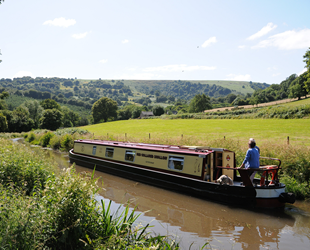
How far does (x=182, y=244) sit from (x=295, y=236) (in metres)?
2.95

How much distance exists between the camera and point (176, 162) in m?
9.72

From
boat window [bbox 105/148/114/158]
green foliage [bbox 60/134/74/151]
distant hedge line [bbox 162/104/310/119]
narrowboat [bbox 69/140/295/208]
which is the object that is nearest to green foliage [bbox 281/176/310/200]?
narrowboat [bbox 69/140/295/208]

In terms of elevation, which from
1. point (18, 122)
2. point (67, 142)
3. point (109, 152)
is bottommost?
point (18, 122)

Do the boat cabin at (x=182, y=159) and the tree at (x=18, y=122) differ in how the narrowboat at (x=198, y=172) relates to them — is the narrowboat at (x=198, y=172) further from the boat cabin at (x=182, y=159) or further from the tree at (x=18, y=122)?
the tree at (x=18, y=122)

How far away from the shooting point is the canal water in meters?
5.66

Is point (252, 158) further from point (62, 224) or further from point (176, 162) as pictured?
point (62, 224)

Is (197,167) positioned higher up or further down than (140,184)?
higher up

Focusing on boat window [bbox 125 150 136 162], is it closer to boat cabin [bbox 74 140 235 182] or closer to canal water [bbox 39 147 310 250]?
boat cabin [bbox 74 140 235 182]

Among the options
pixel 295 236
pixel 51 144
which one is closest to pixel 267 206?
pixel 295 236

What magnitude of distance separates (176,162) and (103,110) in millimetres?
64974

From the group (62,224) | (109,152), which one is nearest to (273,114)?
(109,152)

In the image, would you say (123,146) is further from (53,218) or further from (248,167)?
(53,218)

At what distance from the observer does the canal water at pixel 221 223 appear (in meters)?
5.66

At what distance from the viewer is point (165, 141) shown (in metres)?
16.2
